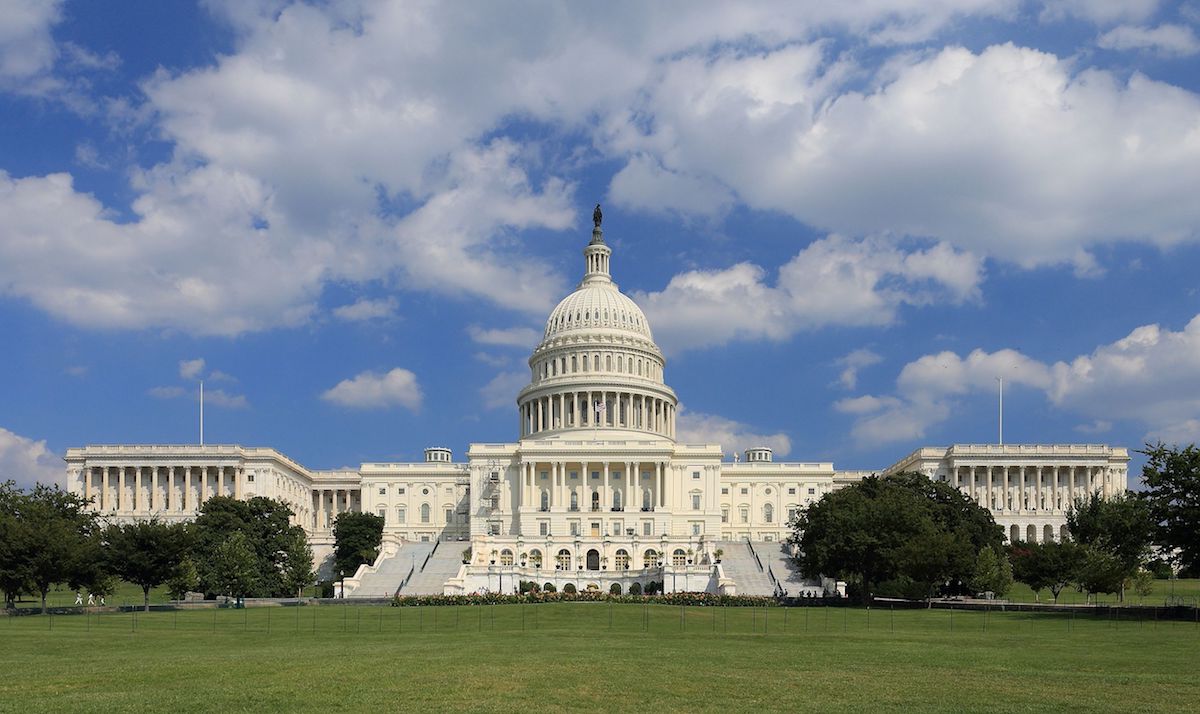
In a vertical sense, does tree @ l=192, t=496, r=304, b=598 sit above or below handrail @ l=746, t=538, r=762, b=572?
above

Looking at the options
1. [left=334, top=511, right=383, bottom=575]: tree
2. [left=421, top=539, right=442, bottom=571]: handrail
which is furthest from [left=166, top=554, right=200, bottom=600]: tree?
[left=334, top=511, right=383, bottom=575]: tree

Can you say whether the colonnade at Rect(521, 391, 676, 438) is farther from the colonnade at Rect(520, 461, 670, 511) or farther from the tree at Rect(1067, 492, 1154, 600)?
the tree at Rect(1067, 492, 1154, 600)

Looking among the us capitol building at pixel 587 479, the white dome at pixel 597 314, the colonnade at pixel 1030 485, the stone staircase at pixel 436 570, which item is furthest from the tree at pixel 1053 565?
the white dome at pixel 597 314

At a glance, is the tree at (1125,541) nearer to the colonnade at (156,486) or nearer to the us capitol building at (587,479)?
the us capitol building at (587,479)

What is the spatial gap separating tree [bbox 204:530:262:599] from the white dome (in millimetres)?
80323

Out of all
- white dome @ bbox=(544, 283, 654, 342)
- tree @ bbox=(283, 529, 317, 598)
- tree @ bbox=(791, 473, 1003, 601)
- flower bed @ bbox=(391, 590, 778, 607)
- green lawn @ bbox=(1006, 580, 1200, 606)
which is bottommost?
green lawn @ bbox=(1006, 580, 1200, 606)

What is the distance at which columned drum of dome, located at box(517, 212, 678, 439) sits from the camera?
161 m

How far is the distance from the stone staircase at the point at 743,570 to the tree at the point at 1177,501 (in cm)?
3912

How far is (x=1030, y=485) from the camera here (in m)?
159

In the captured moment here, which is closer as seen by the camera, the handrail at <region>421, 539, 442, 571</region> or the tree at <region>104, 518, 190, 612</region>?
the tree at <region>104, 518, 190, 612</region>

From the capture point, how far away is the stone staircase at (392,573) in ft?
345

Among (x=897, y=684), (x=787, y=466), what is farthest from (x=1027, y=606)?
(x=787, y=466)

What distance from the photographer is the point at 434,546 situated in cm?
13012

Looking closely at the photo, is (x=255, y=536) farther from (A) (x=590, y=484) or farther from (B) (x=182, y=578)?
(A) (x=590, y=484)
